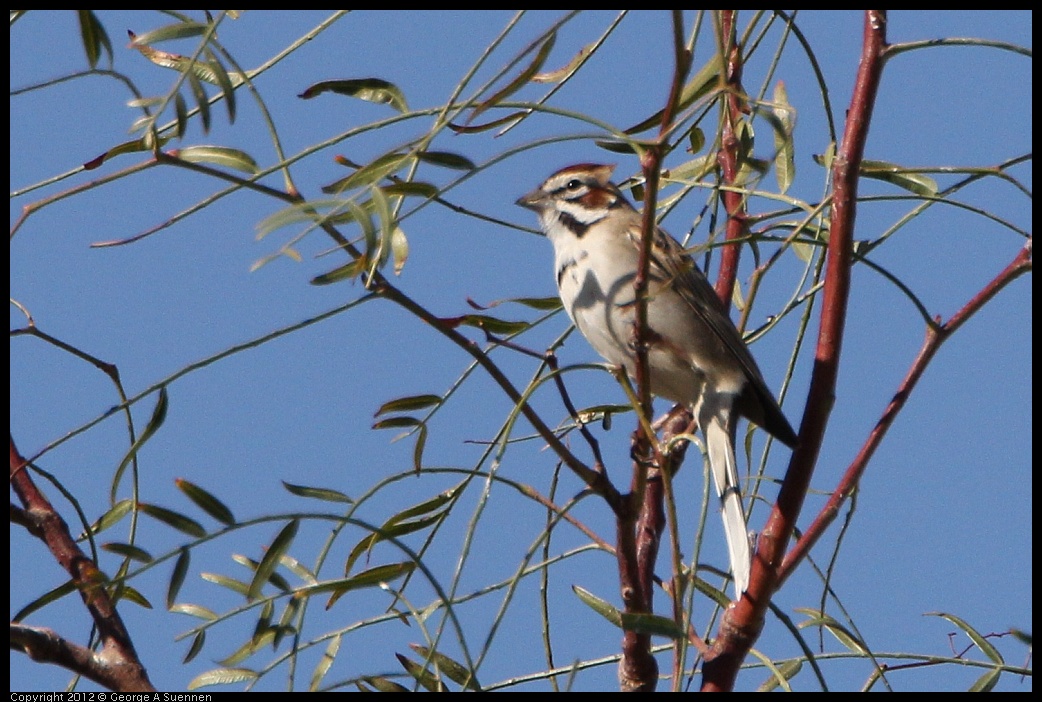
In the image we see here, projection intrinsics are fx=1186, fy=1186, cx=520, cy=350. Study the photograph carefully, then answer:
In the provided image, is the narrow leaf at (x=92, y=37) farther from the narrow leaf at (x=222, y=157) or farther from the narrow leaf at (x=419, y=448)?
the narrow leaf at (x=419, y=448)

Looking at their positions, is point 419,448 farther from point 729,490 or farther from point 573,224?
point 573,224

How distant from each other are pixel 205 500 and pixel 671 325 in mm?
2628

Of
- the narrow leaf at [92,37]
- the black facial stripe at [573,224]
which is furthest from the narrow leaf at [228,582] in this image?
the black facial stripe at [573,224]

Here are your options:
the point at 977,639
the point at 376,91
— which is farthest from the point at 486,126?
the point at 977,639

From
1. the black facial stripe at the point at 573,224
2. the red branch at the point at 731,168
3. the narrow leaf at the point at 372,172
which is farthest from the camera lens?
the black facial stripe at the point at 573,224

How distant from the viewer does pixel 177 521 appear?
2.10 metres

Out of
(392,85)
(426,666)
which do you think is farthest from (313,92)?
(426,666)

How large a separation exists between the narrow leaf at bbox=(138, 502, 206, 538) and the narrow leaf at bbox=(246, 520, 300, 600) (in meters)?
0.12

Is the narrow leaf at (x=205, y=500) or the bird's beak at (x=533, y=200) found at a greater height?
the bird's beak at (x=533, y=200)

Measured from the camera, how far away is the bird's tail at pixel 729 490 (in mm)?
2930

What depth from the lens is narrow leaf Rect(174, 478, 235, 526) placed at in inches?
79.3

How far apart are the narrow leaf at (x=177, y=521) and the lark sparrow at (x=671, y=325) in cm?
188

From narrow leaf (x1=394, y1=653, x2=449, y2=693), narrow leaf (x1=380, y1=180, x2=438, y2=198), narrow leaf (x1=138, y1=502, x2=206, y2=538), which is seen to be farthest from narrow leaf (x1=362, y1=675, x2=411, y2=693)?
narrow leaf (x1=380, y1=180, x2=438, y2=198)

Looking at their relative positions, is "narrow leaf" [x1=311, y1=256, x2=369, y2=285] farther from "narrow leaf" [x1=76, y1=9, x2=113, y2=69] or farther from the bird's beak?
the bird's beak
